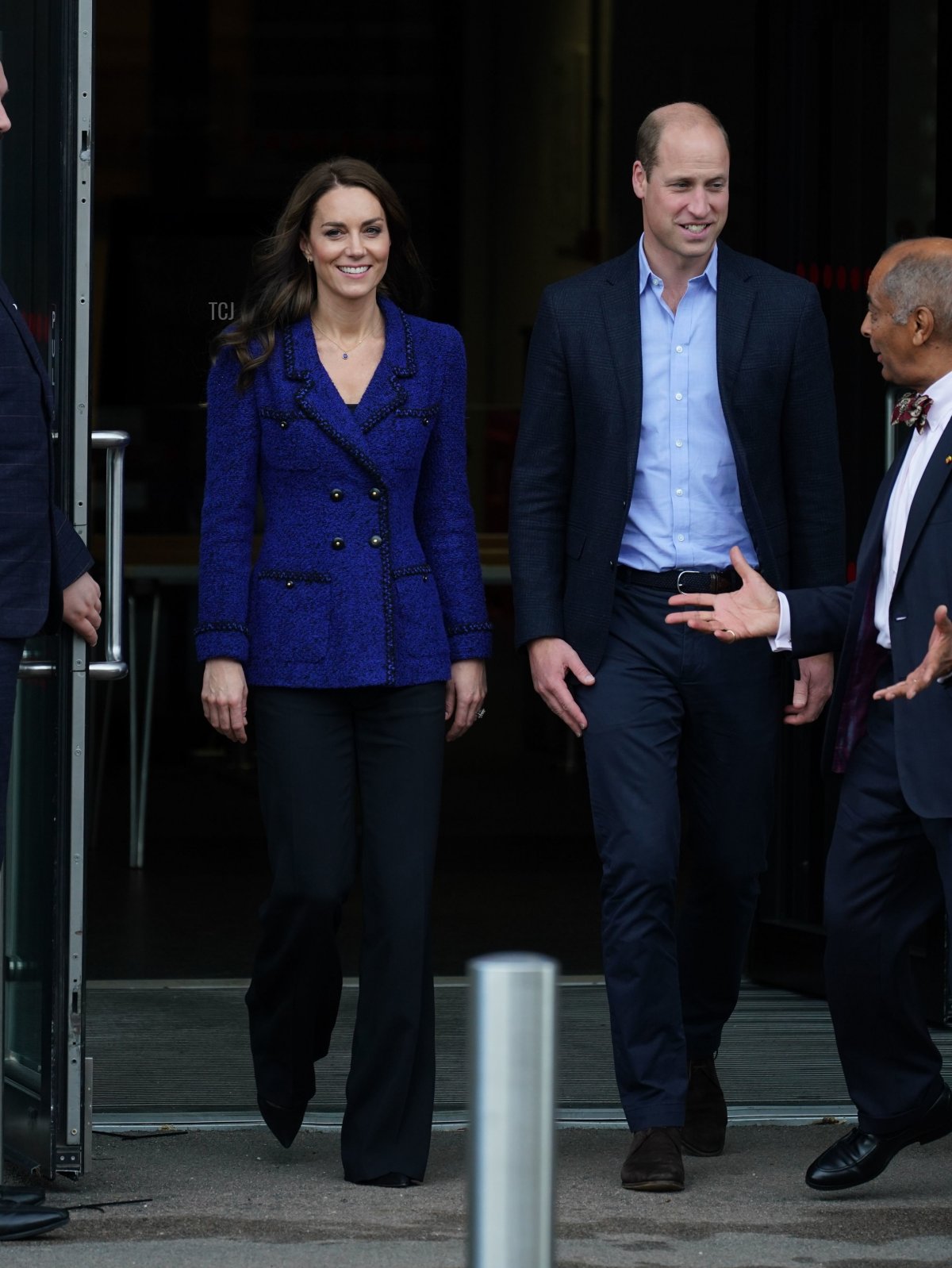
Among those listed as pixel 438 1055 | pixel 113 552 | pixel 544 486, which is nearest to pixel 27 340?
pixel 113 552

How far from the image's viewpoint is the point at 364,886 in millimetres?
4555

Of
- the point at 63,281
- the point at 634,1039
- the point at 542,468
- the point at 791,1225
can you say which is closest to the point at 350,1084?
the point at 634,1039

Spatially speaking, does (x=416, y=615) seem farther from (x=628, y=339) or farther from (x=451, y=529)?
(x=628, y=339)

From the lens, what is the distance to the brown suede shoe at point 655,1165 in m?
4.45

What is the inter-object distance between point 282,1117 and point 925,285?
201 centimetres

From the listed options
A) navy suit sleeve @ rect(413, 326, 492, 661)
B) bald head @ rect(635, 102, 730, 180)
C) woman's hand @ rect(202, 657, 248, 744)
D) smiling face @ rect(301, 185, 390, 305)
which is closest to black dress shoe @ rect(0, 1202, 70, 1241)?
woman's hand @ rect(202, 657, 248, 744)

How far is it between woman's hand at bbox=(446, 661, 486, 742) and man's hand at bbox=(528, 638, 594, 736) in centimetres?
12

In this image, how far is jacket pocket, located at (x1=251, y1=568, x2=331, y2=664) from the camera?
447 centimetres

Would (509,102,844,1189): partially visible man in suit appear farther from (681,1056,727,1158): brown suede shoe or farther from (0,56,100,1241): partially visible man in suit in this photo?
(0,56,100,1241): partially visible man in suit

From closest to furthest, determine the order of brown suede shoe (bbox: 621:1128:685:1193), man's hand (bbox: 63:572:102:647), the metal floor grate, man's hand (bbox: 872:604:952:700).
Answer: man's hand (bbox: 872:604:952:700) < man's hand (bbox: 63:572:102:647) < brown suede shoe (bbox: 621:1128:685:1193) < the metal floor grate

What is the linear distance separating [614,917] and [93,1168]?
45.3 inches

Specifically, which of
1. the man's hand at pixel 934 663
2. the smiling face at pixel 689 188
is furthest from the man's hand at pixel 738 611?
the smiling face at pixel 689 188

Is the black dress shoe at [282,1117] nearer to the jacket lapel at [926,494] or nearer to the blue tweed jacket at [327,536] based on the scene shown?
the blue tweed jacket at [327,536]

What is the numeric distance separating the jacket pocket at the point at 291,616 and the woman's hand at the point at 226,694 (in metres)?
0.07
